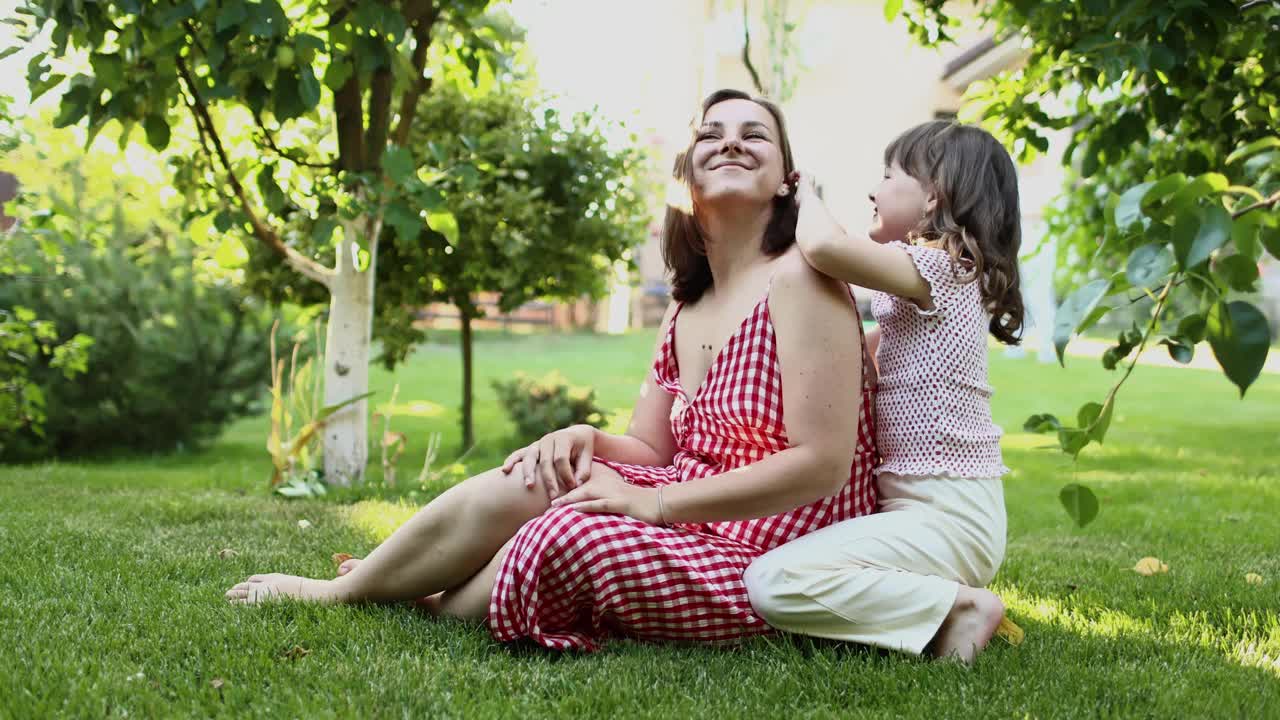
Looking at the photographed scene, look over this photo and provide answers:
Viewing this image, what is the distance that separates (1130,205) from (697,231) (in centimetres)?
133

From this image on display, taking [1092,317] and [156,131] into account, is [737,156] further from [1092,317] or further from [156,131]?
[156,131]

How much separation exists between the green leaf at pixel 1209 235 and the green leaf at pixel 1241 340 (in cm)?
14

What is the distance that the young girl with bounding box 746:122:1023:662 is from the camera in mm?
2006

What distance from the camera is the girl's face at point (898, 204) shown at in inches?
90.4

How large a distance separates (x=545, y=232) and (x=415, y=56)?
1.71m

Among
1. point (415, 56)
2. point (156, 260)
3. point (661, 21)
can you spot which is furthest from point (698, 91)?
point (415, 56)

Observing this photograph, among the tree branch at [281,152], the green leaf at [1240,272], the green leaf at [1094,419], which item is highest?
the tree branch at [281,152]

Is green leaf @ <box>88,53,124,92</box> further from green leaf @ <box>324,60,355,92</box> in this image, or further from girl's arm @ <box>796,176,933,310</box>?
girl's arm @ <box>796,176,933,310</box>

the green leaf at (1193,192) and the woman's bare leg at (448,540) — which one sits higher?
the green leaf at (1193,192)

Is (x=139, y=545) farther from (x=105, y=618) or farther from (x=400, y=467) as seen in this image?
(x=400, y=467)

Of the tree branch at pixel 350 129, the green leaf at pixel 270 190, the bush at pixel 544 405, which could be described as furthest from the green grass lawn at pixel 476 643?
the bush at pixel 544 405

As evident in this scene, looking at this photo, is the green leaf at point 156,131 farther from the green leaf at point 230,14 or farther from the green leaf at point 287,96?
the green leaf at point 230,14

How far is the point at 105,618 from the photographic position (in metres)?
2.17

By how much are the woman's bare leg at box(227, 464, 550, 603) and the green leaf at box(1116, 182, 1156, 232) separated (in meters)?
1.26
